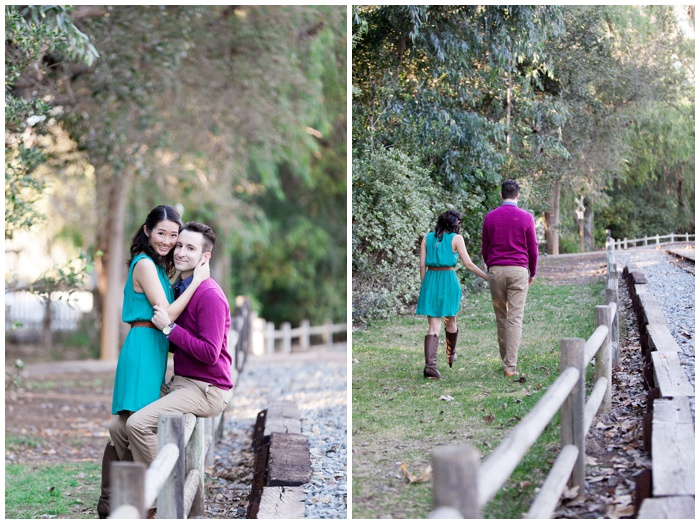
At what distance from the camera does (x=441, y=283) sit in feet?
15.8

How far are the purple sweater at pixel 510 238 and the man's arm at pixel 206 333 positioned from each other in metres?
1.63

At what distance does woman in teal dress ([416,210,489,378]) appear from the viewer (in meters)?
4.75

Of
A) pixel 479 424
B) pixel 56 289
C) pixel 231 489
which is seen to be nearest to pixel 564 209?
pixel 479 424

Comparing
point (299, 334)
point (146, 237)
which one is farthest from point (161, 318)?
point (299, 334)

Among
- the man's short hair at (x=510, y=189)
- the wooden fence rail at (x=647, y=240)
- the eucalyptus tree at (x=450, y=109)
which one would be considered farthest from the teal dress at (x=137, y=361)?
the wooden fence rail at (x=647, y=240)

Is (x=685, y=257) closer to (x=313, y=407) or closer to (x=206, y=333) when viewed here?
(x=206, y=333)

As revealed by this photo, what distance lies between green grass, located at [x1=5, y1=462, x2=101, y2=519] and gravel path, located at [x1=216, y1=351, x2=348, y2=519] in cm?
112

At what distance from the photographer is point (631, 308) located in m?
5.45

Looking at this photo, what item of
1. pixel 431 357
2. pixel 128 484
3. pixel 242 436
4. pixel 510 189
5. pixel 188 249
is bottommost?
pixel 242 436

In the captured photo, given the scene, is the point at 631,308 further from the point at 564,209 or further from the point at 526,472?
the point at 526,472

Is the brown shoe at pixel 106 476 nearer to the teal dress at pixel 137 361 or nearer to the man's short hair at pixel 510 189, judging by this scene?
the teal dress at pixel 137 361

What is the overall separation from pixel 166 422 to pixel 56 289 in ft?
12.8

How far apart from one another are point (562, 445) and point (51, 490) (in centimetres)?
375

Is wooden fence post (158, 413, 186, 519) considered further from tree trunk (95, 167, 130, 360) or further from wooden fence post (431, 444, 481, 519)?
tree trunk (95, 167, 130, 360)
